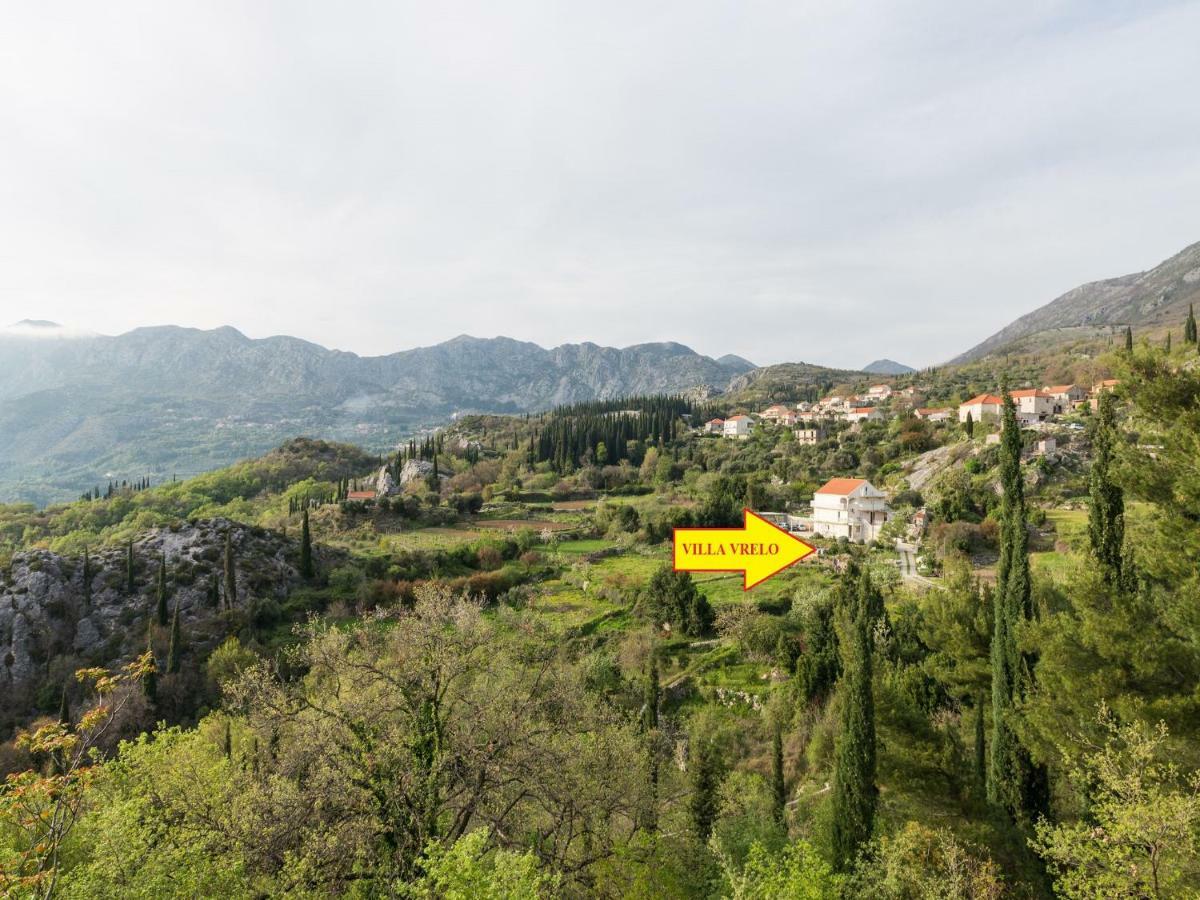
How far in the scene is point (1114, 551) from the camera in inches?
579

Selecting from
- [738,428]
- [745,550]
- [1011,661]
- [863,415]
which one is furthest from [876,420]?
[1011,661]

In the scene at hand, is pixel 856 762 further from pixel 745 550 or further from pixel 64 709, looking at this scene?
pixel 64 709

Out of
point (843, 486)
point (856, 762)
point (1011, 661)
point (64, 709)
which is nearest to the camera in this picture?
point (856, 762)

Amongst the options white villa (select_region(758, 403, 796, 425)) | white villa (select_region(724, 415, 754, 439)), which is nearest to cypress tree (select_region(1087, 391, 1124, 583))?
white villa (select_region(724, 415, 754, 439))

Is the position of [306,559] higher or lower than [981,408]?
lower

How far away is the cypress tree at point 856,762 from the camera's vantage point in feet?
49.6

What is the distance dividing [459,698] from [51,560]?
3924 centimetres

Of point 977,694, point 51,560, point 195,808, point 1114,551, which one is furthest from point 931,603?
point 51,560

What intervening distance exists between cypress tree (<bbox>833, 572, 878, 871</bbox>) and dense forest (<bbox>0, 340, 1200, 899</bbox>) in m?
0.07

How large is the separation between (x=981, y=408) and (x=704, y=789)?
73635 mm

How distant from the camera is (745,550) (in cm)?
3325

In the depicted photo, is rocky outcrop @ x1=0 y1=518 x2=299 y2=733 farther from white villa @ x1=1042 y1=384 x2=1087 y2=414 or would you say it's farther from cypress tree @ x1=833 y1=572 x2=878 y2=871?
white villa @ x1=1042 y1=384 x2=1087 y2=414

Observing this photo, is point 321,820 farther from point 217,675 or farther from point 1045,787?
point 217,675

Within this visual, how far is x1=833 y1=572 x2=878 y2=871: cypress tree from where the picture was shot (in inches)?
595
